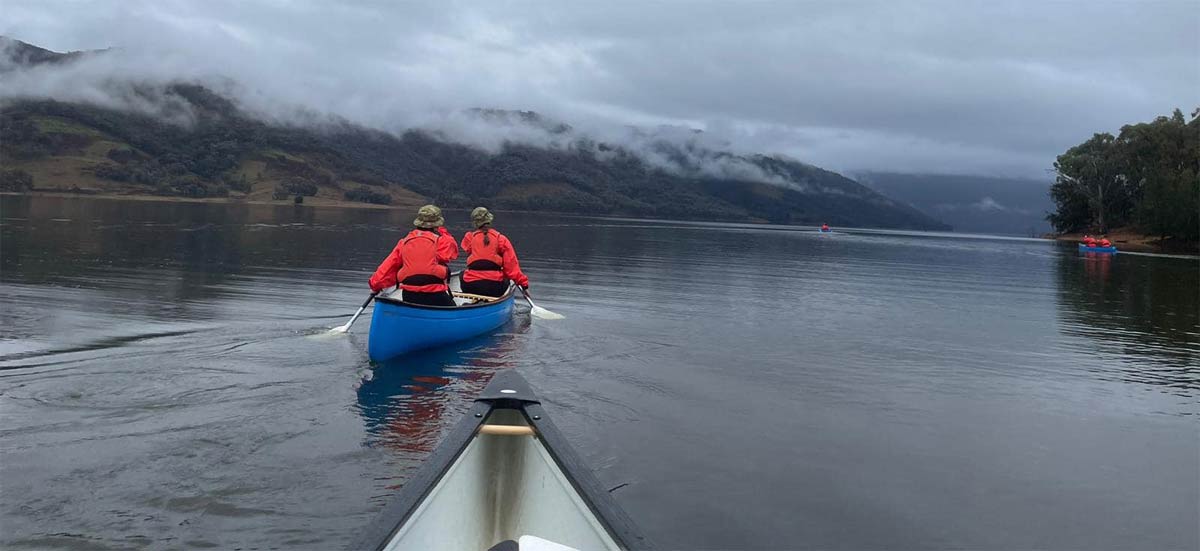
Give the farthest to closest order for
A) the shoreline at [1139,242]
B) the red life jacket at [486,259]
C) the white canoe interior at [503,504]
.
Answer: the shoreline at [1139,242], the red life jacket at [486,259], the white canoe interior at [503,504]

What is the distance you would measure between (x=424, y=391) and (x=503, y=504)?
5962mm

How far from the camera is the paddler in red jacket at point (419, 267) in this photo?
47.7 feet

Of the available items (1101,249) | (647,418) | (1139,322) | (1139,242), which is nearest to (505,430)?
(647,418)

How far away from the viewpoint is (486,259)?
60.1ft

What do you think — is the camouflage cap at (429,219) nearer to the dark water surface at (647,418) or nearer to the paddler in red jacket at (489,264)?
the dark water surface at (647,418)

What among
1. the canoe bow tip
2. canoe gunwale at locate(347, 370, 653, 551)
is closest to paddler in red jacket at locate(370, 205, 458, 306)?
the canoe bow tip

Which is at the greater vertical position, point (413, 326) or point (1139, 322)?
point (413, 326)

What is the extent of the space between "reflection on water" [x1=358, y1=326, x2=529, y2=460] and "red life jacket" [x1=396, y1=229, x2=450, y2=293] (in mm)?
1297

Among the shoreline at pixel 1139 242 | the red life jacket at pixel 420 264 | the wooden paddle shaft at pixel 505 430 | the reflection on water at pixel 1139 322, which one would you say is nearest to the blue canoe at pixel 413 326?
the red life jacket at pixel 420 264

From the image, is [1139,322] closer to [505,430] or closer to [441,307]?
[441,307]

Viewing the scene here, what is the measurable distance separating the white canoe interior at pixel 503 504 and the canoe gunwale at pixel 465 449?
0.19 ft

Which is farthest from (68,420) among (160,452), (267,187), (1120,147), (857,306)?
(267,187)

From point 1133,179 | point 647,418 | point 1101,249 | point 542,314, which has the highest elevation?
point 1133,179

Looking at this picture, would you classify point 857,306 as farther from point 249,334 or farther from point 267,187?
point 267,187
